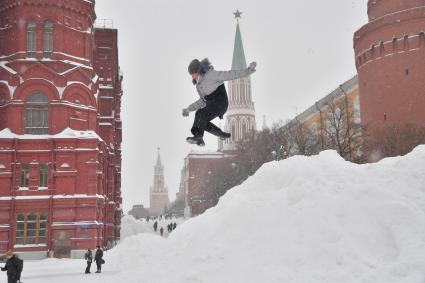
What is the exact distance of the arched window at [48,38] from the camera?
40.4m

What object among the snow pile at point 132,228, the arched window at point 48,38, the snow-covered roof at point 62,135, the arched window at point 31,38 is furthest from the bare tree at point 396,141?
the snow pile at point 132,228

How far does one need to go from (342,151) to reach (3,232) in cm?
2685

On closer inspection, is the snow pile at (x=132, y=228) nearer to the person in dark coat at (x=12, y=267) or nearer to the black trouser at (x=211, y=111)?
the person in dark coat at (x=12, y=267)

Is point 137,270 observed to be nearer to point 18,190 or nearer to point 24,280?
point 24,280

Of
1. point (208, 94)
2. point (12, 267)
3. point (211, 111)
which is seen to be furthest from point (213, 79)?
point (12, 267)

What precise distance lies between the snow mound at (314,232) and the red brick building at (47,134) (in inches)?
792

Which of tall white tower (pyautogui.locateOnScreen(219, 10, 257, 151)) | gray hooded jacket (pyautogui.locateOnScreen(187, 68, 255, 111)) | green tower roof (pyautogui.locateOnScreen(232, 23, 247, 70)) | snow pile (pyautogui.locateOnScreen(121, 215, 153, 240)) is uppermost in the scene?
green tower roof (pyautogui.locateOnScreen(232, 23, 247, 70))

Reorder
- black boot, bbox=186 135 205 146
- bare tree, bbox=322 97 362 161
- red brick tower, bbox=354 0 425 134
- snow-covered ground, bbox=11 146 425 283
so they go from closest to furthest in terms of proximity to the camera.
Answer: black boot, bbox=186 135 205 146
snow-covered ground, bbox=11 146 425 283
bare tree, bbox=322 97 362 161
red brick tower, bbox=354 0 425 134

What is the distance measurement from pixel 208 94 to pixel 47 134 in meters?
35.0

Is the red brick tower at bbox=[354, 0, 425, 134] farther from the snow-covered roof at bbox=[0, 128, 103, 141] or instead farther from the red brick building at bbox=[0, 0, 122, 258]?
the red brick building at bbox=[0, 0, 122, 258]

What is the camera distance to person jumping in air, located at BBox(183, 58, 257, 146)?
20.4 feet

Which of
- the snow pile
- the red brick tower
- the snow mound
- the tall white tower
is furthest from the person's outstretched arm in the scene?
the tall white tower

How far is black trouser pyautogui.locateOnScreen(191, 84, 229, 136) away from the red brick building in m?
33.4

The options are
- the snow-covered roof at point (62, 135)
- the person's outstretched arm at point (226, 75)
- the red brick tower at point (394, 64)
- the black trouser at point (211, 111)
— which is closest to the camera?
the person's outstretched arm at point (226, 75)
